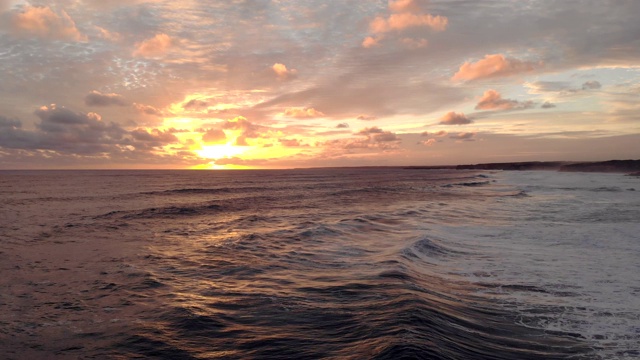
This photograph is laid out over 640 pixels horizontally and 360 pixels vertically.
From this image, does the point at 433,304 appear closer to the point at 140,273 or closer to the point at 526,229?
the point at 140,273

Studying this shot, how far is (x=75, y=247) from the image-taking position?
17.6 m

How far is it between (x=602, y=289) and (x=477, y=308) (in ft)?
13.4

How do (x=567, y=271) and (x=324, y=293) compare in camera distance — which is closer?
(x=324, y=293)

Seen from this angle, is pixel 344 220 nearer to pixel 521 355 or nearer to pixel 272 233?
pixel 272 233

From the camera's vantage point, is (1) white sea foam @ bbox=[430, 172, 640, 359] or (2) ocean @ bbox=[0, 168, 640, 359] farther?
(1) white sea foam @ bbox=[430, 172, 640, 359]

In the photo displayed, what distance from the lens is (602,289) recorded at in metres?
10.5

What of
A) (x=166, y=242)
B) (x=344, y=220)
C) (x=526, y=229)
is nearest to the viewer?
(x=166, y=242)

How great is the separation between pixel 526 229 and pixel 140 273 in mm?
18944

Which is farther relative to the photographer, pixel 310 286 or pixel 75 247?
pixel 75 247

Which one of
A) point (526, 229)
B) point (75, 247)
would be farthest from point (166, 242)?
point (526, 229)

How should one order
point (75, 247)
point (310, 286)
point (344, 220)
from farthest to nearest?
1. point (344, 220)
2. point (75, 247)
3. point (310, 286)

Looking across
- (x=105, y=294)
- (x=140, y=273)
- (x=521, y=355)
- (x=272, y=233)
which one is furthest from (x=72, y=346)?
(x=272, y=233)

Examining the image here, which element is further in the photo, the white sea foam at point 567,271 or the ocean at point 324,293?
the white sea foam at point 567,271

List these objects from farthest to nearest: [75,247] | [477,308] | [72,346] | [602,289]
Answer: [75,247]
[602,289]
[477,308]
[72,346]
